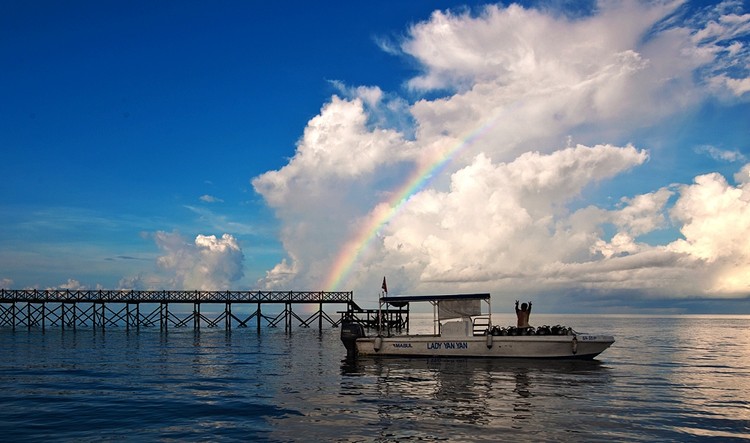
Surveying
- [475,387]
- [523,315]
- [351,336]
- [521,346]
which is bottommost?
[475,387]

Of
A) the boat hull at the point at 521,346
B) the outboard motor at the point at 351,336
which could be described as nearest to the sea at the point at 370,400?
the boat hull at the point at 521,346

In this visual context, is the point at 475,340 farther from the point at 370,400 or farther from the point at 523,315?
the point at 370,400

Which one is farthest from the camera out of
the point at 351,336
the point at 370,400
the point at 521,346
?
the point at 351,336

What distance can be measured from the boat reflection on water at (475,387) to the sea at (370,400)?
0.07 m

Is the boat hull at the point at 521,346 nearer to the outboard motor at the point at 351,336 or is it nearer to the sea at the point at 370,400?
the sea at the point at 370,400

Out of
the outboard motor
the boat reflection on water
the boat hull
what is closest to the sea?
the boat reflection on water

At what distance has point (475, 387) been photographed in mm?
27672

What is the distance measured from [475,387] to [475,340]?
33.2 ft

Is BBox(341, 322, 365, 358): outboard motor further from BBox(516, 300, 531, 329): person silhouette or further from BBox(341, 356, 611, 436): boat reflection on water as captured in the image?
BBox(516, 300, 531, 329): person silhouette

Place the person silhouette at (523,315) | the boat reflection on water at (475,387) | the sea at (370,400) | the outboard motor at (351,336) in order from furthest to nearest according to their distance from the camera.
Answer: the outboard motor at (351,336)
the person silhouette at (523,315)
the boat reflection on water at (475,387)
the sea at (370,400)

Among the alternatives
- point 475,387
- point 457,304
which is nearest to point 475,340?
point 457,304

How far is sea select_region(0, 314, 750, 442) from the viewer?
18.4 m

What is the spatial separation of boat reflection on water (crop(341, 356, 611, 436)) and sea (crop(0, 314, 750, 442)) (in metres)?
0.07

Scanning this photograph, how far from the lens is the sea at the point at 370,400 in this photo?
1838 centimetres
